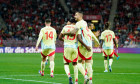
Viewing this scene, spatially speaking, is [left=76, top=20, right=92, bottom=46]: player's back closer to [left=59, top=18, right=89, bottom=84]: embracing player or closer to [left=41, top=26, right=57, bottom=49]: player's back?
[left=59, top=18, right=89, bottom=84]: embracing player

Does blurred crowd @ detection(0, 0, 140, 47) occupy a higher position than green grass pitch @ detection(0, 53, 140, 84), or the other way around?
blurred crowd @ detection(0, 0, 140, 47)

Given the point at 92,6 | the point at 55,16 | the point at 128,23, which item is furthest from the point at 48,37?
the point at 92,6

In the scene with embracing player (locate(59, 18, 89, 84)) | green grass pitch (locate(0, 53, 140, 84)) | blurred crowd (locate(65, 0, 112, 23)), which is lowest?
green grass pitch (locate(0, 53, 140, 84))

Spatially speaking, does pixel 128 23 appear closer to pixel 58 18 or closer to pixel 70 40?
pixel 58 18

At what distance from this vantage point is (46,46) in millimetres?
16500

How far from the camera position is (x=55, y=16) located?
52250 millimetres

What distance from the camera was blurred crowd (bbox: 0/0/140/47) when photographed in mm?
46828

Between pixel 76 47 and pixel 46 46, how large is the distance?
4107mm

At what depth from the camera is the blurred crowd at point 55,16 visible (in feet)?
154

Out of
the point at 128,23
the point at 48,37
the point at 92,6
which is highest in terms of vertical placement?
the point at 92,6

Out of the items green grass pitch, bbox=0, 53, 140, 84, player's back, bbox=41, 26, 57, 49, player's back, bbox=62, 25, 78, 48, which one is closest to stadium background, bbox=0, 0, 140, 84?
green grass pitch, bbox=0, 53, 140, 84

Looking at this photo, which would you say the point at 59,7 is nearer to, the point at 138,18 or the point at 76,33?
the point at 138,18

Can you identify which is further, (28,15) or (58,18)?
(58,18)

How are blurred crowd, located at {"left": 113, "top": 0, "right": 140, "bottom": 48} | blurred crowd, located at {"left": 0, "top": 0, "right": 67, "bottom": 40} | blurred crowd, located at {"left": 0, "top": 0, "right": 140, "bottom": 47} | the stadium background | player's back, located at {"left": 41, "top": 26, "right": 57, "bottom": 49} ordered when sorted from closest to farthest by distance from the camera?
player's back, located at {"left": 41, "top": 26, "right": 57, "bottom": 49}
the stadium background
blurred crowd, located at {"left": 113, "top": 0, "right": 140, "bottom": 48}
blurred crowd, located at {"left": 0, "top": 0, "right": 140, "bottom": 47}
blurred crowd, located at {"left": 0, "top": 0, "right": 67, "bottom": 40}
